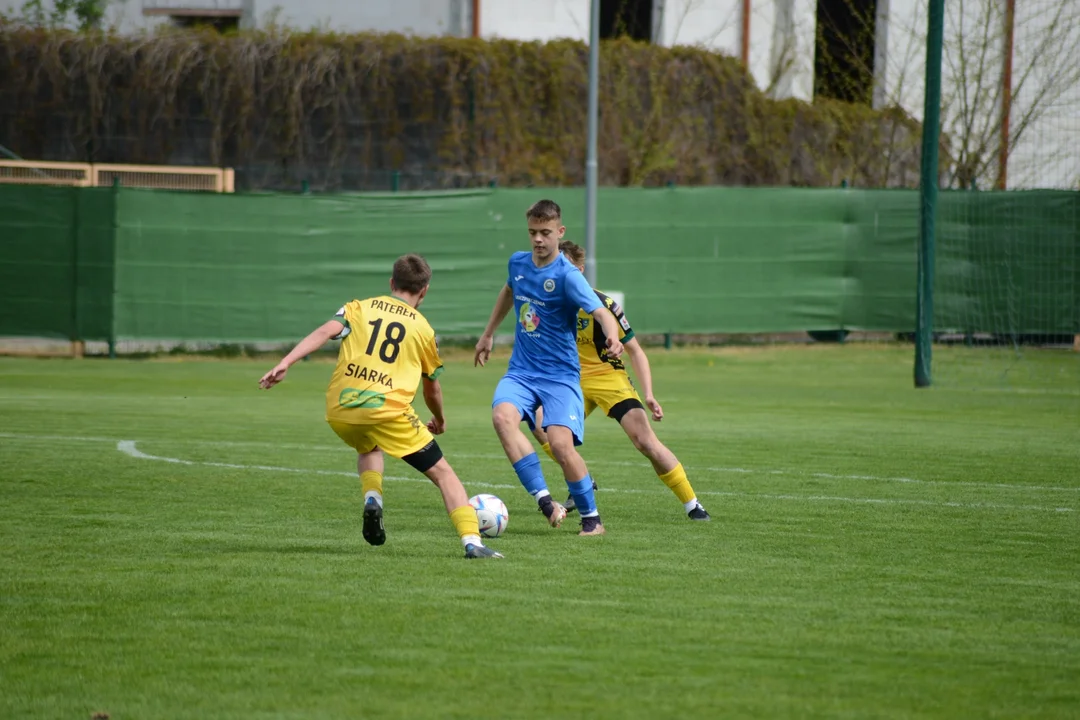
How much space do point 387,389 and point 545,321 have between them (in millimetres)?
1502

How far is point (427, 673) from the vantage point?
533 centimetres

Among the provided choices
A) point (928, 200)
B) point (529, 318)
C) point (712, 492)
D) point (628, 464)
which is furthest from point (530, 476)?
point (928, 200)

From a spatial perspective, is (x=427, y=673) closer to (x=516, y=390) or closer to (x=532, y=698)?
(x=532, y=698)

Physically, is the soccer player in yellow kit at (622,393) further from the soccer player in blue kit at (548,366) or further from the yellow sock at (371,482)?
the yellow sock at (371,482)

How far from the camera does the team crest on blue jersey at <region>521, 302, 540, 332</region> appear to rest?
8.76m

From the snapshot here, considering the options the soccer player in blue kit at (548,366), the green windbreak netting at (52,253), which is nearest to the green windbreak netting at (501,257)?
the green windbreak netting at (52,253)

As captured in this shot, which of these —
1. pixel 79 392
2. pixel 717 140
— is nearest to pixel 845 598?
pixel 79 392

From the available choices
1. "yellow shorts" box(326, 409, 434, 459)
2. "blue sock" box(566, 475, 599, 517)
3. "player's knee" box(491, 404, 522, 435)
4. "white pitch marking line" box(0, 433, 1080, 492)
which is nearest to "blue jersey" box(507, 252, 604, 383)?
"player's knee" box(491, 404, 522, 435)

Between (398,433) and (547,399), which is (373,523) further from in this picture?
(547,399)

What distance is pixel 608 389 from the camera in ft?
30.7

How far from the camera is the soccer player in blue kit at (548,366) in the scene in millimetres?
8422

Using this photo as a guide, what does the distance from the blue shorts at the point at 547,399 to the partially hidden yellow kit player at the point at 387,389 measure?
1.04m

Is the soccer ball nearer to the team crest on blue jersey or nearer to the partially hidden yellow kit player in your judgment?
the partially hidden yellow kit player

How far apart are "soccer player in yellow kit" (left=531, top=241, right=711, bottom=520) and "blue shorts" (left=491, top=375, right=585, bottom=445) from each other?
0.33 meters
